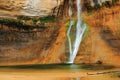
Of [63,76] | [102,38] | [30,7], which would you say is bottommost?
[63,76]

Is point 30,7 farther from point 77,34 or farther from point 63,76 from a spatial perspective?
point 63,76

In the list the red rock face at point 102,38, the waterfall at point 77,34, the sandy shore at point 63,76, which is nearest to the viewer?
the sandy shore at point 63,76

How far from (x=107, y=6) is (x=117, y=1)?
14.4 inches

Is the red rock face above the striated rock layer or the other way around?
the other way around

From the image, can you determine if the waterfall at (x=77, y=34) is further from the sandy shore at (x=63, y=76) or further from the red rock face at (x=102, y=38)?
the sandy shore at (x=63, y=76)

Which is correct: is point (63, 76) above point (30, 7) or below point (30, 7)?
below

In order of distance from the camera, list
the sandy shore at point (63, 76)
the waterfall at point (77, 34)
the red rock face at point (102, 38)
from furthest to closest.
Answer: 1. the waterfall at point (77, 34)
2. the red rock face at point (102, 38)
3. the sandy shore at point (63, 76)

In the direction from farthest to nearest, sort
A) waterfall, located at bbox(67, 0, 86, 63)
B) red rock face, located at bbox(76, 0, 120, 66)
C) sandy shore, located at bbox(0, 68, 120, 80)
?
waterfall, located at bbox(67, 0, 86, 63)
red rock face, located at bbox(76, 0, 120, 66)
sandy shore, located at bbox(0, 68, 120, 80)

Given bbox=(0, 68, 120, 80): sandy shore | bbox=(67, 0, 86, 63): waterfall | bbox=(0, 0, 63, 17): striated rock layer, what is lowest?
bbox=(0, 68, 120, 80): sandy shore

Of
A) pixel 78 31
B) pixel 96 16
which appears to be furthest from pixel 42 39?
pixel 96 16

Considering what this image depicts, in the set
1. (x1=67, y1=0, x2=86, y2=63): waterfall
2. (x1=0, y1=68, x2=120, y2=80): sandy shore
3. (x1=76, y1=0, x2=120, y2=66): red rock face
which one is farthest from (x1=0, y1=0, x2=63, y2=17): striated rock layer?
(x1=0, y1=68, x2=120, y2=80): sandy shore

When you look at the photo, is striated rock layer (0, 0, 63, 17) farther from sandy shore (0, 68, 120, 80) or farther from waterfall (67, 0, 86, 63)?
sandy shore (0, 68, 120, 80)

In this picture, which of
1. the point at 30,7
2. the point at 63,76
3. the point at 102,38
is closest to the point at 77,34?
the point at 102,38

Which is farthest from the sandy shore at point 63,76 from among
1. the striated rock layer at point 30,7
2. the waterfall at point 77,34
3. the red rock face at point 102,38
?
the striated rock layer at point 30,7
